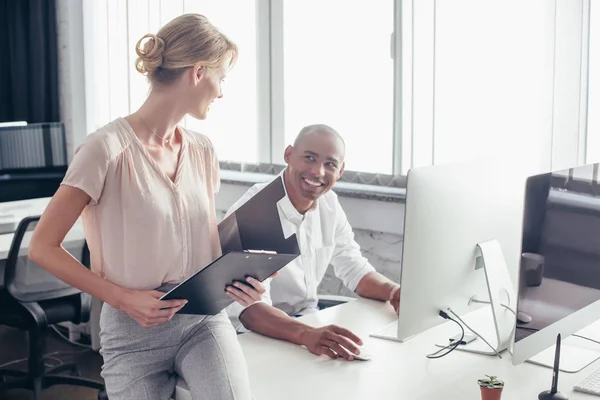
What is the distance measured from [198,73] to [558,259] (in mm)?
871

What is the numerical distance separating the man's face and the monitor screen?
92 cm

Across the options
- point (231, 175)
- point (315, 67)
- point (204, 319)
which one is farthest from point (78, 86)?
point (204, 319)

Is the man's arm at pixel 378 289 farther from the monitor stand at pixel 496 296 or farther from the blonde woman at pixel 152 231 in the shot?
the blonde woman at pixel 152 231

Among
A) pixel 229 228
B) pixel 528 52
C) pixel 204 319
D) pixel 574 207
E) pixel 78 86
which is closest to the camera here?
pixel 574 207

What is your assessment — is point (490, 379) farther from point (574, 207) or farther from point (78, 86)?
point (78, 86)

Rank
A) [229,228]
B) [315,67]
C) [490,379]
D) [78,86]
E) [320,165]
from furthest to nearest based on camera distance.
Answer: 1. [78,86]
2. [315,67]
3. [320,165]
4. [229,228]
5. [490,379]

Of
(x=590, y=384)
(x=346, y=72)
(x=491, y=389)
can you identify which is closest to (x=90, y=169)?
(x=491, y=389)

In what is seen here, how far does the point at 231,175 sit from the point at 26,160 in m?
1.01

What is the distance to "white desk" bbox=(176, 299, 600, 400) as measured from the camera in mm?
1574

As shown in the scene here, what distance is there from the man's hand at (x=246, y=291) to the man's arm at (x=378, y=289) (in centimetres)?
62

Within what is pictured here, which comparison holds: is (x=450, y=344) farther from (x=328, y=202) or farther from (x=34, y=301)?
(x=34, y=301)

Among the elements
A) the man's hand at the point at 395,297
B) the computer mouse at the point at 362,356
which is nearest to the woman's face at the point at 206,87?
the computer mouse at the point at 362,356

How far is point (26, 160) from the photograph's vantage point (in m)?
3.79

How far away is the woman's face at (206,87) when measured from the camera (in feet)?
5.72
